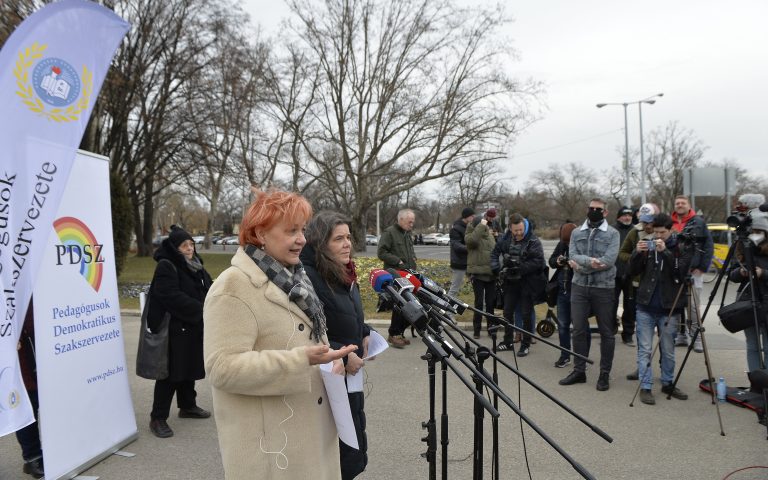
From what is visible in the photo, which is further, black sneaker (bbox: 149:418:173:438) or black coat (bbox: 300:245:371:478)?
black sneaker (bbox: 149:418:173:438)

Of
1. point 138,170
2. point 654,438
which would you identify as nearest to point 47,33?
point 654,438

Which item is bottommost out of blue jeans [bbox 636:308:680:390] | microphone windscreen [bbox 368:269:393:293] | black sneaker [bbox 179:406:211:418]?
black sneaker [bbox 179:406:211:418]

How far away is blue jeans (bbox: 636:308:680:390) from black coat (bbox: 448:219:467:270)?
3579mm

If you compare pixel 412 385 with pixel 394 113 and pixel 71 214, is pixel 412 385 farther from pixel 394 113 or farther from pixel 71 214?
pixel 394 113

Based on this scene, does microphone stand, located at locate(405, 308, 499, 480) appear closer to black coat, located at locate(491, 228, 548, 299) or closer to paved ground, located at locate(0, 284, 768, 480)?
paved ground, located at locate(0, 284, 768, 480)

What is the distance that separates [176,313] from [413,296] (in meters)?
2.77

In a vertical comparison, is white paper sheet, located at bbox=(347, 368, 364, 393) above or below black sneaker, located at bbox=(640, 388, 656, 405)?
above

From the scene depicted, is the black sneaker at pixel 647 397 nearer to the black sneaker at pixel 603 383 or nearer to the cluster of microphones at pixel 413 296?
the black sneaker at pixel 603 383

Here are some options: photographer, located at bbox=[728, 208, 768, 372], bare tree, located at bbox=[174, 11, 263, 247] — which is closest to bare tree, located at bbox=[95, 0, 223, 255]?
bare tree, located at bbox=[174, 11, 263, 247]

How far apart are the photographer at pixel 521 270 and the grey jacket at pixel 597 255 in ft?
3.83

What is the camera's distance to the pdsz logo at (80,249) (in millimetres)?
3577

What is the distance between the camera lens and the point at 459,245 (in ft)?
28.0

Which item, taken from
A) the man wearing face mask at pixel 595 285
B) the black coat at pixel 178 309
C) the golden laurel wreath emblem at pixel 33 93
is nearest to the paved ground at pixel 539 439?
the man wearing face mask at pixel 595 285

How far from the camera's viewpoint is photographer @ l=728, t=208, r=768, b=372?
462 cm
